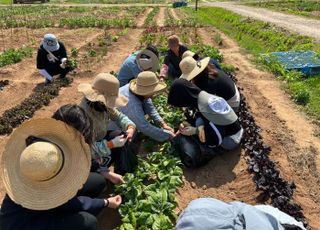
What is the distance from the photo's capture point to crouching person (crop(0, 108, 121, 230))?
265 cm

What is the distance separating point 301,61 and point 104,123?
7.50m

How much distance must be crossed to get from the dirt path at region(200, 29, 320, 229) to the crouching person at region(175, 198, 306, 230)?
2102 millimetres

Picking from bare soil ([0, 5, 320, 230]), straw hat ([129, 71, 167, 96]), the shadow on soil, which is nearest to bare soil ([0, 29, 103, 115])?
bare soil ([0, 5, 320, 230])

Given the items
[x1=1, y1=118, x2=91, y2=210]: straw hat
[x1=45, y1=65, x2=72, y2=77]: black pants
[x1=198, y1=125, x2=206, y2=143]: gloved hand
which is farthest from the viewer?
[x1=45, y1=65, x2=72, y2=77]: black pants

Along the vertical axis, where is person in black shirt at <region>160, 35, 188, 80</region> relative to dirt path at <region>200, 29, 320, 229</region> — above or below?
above

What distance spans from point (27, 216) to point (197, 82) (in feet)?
10.6

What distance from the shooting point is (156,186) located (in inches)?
174

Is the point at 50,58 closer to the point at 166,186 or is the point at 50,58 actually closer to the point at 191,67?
the point at 191,67

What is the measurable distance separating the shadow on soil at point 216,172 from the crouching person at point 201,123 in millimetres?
135

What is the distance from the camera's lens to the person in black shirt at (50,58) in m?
9.19

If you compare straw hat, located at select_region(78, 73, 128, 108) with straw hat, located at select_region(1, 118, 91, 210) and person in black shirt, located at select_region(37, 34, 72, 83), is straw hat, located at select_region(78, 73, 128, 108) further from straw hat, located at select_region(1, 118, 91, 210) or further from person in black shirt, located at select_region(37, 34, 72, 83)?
person in black shirt, located at select_region(37, 34, 72, 83)

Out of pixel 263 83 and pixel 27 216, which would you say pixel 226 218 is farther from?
pixel 263 83

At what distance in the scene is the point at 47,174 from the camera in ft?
8.71

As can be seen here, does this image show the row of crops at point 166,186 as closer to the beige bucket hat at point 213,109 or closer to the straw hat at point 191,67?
Result: the beige bucket hat at point 213,109
